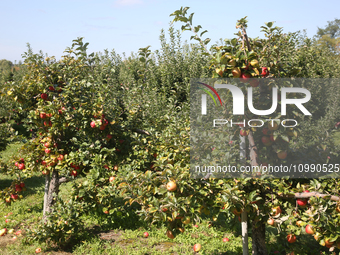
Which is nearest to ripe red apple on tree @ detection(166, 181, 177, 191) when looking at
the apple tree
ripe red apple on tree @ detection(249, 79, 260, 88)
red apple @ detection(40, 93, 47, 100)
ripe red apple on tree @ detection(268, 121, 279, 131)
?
the apple tree

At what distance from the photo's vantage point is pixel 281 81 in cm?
251

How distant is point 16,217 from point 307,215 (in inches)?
215

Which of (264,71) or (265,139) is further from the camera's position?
(265,139)

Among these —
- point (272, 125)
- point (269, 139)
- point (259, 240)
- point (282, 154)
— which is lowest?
point (259, 240)

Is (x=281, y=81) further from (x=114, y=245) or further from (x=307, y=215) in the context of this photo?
(x=114, y=245)

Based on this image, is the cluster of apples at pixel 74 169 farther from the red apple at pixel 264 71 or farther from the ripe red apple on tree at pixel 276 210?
the red apple at pixel 264 71

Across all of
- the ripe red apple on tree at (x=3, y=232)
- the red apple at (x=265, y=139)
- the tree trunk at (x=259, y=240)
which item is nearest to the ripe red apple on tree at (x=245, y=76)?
the red apple at (x=265, y=139)

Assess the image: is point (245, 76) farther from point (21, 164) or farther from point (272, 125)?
point (21, 164)

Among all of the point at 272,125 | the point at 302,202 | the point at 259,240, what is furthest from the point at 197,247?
the point at 272,125

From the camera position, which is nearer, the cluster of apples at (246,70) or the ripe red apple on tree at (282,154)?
the cluster of apples at (246,70)

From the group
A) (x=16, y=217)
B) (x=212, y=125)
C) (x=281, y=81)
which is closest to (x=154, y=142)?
(x=212, y=125)

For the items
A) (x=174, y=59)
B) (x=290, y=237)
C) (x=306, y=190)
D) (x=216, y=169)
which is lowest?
(x=290, y=237)

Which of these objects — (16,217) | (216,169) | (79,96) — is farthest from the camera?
(16,217)

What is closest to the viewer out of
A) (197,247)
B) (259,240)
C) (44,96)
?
(259,240)
